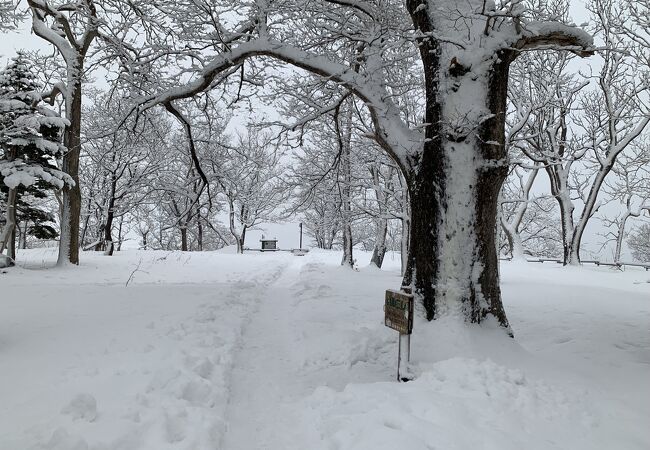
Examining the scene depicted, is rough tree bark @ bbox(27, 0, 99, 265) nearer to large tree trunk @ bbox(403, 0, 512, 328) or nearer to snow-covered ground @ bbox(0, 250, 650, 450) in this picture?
snow-covered ground @ bbox(0, 250, 650, 450)

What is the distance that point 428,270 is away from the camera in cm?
519

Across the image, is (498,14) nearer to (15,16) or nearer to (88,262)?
(15,16)

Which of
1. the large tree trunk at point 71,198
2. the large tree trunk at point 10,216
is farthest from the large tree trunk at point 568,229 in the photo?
the large tree trunk at point 10,216

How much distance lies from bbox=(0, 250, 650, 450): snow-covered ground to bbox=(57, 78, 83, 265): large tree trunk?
652 cm

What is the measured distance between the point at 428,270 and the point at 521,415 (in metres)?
2.21

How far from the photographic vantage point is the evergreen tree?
11.6 m

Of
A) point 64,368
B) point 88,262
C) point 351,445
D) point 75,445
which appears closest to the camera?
point 75,445

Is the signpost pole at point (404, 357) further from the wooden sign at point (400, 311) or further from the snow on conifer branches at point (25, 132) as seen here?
the snow on conifer branches at point (25, 132)

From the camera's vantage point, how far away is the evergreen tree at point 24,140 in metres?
11.6

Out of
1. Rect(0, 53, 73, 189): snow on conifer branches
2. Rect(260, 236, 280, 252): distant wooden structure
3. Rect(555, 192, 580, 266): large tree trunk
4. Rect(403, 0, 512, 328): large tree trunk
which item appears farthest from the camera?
Rect(260, 236, 280, 252): distant wooden structure

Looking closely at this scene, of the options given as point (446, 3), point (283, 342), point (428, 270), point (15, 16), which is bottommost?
point (283, 342)

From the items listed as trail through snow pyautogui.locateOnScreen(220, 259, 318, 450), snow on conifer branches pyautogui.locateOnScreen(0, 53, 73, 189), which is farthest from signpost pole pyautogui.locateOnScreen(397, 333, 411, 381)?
snow on conifer branches pyautogui.locateOnScreen(0, 53, 73, 189)

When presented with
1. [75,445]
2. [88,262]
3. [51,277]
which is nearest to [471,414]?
[75,445]

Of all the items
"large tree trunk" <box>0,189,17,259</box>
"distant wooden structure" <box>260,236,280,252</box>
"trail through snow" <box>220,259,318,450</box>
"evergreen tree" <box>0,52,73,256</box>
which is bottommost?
"trail through snow" <box>220,259,318,450</box>
